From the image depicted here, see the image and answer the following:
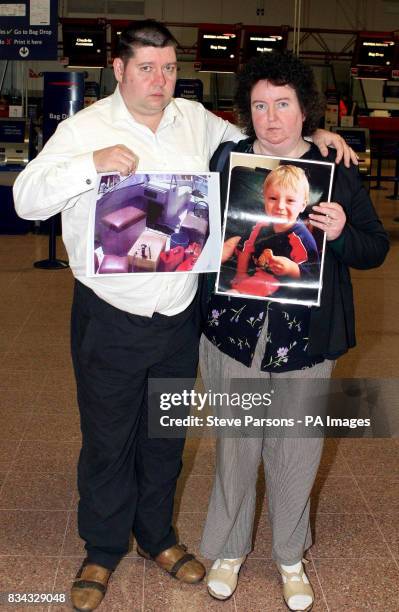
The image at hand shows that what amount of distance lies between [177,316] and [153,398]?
270 millimetres

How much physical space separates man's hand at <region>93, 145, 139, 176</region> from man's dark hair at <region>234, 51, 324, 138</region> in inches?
15.9

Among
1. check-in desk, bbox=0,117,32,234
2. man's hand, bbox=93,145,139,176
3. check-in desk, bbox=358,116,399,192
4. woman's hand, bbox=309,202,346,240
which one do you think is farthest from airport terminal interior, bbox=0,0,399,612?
check-in desk, bbox=358,116,399,192

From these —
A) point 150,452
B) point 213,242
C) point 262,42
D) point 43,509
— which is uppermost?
point 262,42

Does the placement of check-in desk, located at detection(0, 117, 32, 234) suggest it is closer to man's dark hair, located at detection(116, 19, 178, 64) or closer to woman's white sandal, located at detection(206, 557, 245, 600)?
woman's white sandal, located at detection(206, 557, 245, 600)

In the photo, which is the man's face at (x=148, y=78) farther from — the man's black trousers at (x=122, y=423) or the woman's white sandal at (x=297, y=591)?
the woman's white sandal at (x=297, y=591)

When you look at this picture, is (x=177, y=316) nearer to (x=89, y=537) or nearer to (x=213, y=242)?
(x=213, y=242)

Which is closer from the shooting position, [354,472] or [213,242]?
[213,242]

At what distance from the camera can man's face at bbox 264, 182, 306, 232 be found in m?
2.04

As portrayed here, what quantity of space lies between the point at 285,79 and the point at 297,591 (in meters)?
1.41

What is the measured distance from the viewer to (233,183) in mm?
2072

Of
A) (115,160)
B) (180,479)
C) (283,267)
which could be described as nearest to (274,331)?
(283,267)

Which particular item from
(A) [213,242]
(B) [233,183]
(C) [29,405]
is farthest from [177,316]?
(C) [29,405]

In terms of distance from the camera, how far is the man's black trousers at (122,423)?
213 cm

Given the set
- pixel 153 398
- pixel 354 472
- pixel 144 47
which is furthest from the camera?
pixel 354 472
